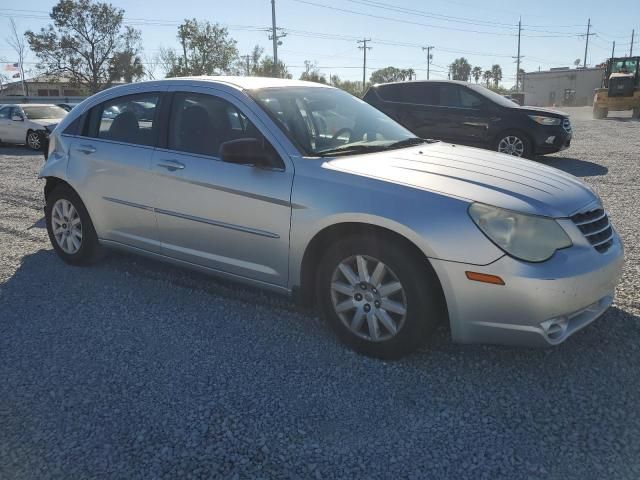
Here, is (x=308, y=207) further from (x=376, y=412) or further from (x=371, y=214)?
(x=376, y=412)

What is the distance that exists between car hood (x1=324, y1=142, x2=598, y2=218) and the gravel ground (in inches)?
37.3

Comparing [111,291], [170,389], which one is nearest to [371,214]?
[170,389]

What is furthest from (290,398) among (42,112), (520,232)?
(42,112)

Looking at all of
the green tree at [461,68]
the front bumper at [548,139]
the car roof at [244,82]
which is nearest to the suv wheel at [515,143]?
the front bumper at [548,139]

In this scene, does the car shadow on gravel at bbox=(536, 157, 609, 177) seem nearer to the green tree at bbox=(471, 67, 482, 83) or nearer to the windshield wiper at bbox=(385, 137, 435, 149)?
the windshield wiper at bbox=(385, 137, 435, 149)

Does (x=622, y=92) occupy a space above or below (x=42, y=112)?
above

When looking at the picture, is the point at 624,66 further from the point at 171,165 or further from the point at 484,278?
the point at 484,278

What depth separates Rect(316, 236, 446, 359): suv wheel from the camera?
3055 mm

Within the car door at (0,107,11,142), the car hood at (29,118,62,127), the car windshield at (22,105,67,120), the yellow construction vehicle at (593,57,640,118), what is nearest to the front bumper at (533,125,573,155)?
the car hood at (29,118,62,127)

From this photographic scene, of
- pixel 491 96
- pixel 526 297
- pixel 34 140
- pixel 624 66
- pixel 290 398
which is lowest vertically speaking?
pixel 290 398

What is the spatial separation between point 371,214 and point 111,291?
8.23 ft

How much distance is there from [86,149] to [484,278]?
11.8 feet

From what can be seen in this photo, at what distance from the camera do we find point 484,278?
2846 millimetres

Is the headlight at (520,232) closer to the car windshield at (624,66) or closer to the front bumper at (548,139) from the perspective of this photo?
the front bumper at (548,139)
